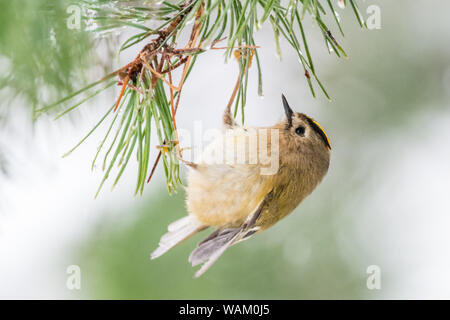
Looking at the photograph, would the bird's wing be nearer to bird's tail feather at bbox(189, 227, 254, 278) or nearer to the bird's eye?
bird's tail feather at bbox(189, 227, 254, 278)

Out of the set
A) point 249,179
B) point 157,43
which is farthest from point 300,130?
point 157,43

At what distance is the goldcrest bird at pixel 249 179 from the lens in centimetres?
135

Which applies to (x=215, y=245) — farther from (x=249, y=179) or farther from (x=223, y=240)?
(x=249, y=179)

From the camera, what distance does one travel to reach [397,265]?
2.19m

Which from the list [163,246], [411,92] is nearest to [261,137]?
[163,246]

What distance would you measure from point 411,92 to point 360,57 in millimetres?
267

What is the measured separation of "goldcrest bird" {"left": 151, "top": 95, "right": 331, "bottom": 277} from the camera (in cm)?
135

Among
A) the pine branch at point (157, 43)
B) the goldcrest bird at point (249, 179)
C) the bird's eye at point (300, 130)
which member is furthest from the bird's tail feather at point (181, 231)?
the pine branch at point (157, 43)

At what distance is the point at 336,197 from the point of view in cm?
221

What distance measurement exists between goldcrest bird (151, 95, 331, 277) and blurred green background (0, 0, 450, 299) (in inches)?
22.0

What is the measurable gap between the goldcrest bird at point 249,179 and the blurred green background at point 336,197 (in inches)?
22.0

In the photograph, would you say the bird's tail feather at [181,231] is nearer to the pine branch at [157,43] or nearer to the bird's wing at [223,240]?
the bird's wing at [223,240]

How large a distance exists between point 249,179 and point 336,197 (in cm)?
97

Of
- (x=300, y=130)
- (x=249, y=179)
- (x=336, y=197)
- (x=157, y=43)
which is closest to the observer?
(x=157, y=43)
